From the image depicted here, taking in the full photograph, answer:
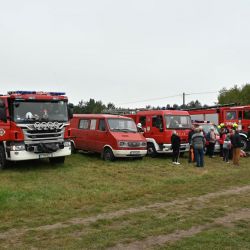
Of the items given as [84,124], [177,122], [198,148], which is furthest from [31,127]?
[177,122]

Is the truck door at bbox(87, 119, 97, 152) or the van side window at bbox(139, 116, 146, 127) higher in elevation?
the van side window at bbox(139, 116, 146, 127)

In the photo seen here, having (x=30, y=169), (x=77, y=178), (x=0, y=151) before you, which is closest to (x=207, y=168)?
(x=77, y=178)

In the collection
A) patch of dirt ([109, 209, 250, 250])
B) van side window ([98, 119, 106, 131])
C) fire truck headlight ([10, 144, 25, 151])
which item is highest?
van side window ([98, 119, 106, 131])

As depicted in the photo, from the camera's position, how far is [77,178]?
11.4 metres

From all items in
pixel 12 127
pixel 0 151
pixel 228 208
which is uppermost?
pixel 12 127

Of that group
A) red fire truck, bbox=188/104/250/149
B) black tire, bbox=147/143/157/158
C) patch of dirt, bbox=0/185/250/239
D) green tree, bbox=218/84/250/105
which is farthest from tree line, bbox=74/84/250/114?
patch of dirt, bbox=0/185/250/239

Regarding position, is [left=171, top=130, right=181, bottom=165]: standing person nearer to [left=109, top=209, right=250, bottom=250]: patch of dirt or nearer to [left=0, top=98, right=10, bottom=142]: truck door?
[left=0, top=98, right=10, bottom=142]: truck door

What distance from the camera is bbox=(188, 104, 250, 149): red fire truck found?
22.3 m

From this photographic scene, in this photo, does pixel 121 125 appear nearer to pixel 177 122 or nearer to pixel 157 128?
pixel 157 128

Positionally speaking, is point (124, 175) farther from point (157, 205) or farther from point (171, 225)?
point (171, 225)

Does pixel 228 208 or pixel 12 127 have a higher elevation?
pixel 12 127

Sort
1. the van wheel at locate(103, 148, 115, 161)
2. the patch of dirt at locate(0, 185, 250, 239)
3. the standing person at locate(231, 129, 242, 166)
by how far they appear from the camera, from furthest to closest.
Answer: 1. the standing person at locate(231, 129, 242, 166)
2. the van wheel at locate(103, 148, 115, 161)
3. the patch of dirt at locate(0, 185, 250, 239)

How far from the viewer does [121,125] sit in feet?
52.9

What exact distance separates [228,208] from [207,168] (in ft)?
21.8
